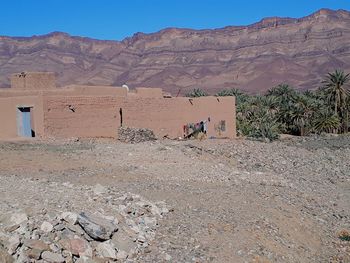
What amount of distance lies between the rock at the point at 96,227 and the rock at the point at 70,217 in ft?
0.22

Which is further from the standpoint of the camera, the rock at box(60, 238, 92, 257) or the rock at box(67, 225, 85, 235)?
the rock at box(67, 225, 85, 235)

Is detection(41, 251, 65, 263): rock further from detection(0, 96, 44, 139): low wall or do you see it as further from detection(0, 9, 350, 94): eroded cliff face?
detection(0, 9, 350, 94): eroded cliff face

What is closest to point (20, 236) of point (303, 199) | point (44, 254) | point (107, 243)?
point (44, 254)

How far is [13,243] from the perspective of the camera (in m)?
7.37

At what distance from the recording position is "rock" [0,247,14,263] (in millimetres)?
6971

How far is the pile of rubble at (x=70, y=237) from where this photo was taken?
7.38m

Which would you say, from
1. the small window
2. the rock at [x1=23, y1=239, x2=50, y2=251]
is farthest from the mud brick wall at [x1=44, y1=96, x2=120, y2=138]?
the rock at [x1=23, y1=239, x2=50, y2=251]

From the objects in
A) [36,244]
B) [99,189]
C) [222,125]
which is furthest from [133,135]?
[36,244]

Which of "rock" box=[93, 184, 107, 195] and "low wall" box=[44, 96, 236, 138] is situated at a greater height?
"low wall" box=[44, 96, 236, 138]

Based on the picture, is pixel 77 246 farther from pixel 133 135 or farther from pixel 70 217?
pixel 133 135

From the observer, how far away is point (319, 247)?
1055 centimetres

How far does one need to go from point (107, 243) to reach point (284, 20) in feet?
391

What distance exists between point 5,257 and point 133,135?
618 inches

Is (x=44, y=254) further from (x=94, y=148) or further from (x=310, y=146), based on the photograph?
(x=310, y=146)
